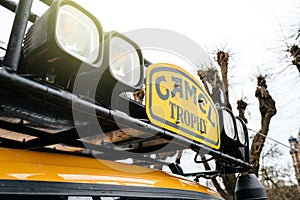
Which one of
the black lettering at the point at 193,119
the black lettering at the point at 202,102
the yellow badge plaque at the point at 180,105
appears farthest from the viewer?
the black lettering at the point at 202,102

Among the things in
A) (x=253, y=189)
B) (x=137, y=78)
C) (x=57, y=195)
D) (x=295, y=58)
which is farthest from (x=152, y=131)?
(x=295, y=58)

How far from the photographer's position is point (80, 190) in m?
1.02

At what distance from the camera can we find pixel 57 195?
962 mm

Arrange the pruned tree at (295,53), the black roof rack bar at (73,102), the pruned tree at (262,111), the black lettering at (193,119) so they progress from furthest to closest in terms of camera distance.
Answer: the pruned tree at (262,111), the pruned tree at (295,53), the black lettering at (193,119), the black roof rack bar at (73,102)

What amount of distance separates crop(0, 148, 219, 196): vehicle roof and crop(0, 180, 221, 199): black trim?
0.06 feet

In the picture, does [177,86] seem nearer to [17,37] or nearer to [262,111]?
[17,37]

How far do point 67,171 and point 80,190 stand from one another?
11 cm

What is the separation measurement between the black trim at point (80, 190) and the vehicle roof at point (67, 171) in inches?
0.8

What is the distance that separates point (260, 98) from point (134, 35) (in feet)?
25.8

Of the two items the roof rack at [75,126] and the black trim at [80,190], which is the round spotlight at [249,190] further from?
the black trim at [80,190]

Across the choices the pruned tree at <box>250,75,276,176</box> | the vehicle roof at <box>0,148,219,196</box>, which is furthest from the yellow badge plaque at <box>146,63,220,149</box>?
the pruned tree at <box>250,75,276,176</box>

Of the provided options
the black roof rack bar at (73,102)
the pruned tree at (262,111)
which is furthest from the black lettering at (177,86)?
the pruned tree at (262,111)

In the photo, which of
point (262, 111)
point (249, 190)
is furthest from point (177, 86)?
point (262, 111)

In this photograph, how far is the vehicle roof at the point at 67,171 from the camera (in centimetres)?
95
